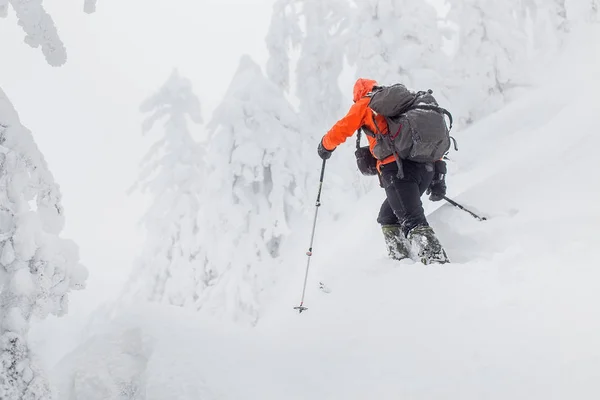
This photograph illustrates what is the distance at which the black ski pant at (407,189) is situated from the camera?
528cm

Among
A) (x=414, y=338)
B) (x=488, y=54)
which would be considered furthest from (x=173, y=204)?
(x=488, y=54)

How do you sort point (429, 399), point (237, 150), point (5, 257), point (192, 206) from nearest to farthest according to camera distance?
1. point (429, 399)
2. point (5, 257)
3. point (237, 150)
4. point (192, 206)

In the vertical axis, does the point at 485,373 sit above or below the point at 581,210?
below

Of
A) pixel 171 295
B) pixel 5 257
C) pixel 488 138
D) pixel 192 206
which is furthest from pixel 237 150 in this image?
pixel 5 257

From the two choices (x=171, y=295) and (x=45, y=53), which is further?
(x=171, y=295)

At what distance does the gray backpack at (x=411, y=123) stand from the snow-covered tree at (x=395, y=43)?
427 inches

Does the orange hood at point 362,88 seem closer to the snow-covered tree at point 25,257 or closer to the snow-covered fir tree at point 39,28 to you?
the snow-covered fir tree at point 39,28

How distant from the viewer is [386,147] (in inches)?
208

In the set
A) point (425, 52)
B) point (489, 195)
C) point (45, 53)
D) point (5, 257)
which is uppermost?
point (425, 52)

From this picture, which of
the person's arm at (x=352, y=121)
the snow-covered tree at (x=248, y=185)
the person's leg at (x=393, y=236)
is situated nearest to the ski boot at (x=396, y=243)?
the person's leg at (x=393, y=236)

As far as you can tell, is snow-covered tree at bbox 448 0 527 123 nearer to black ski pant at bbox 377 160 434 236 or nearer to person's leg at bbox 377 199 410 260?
person's leg at bbox 377 199 410 260

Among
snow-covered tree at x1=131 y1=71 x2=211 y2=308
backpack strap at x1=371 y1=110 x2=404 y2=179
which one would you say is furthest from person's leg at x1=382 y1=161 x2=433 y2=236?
snow-covered tree at x1=131 y1=71 x2=211 y2=308

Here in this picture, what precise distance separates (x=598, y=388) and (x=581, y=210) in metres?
3.26

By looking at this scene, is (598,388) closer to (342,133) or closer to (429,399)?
(429,399)
